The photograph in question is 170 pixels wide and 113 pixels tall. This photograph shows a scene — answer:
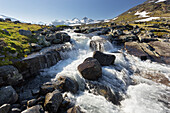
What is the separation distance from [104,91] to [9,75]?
444 inches

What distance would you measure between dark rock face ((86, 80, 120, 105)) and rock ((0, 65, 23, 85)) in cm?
893

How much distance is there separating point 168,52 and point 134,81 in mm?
15394

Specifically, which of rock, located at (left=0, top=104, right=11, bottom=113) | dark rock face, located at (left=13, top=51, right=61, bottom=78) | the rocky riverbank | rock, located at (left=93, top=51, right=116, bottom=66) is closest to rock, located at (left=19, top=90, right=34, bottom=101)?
the rocky riverbank

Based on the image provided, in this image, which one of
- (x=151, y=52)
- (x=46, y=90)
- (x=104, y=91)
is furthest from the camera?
(x=151, y=52)

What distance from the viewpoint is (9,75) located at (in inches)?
374

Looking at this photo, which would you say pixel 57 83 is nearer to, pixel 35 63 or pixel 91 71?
pixel 91 71

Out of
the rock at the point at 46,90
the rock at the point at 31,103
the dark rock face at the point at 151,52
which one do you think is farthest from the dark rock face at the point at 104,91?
the dark rock face at the point at 151,52

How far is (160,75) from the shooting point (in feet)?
42.3

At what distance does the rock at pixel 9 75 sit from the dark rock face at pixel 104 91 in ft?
29.3

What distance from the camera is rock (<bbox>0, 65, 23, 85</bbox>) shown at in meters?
9.16

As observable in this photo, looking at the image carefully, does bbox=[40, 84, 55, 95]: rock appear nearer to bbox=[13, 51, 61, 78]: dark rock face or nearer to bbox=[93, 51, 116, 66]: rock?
bbox=[13, 51, 61, 78]: dark rock face

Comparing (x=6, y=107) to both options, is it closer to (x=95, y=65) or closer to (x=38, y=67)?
(x=38, y=67)

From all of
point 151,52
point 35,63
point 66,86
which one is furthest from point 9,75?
point 151,52

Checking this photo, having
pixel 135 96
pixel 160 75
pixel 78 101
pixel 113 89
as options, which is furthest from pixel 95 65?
pixel 160 75
